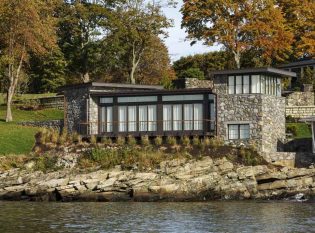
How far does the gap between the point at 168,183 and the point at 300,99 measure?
24.9 meters

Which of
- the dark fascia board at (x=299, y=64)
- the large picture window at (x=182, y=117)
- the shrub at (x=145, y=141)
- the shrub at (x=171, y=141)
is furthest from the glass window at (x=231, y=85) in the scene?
the dark fascia board at (x=299, y=64)

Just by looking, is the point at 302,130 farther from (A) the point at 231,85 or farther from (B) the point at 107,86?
(B) the point at 107,86

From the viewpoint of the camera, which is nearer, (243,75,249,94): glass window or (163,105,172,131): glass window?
(243,75,249,94): glass window

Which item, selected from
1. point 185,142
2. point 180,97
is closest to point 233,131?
point 185,142

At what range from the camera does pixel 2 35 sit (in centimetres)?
6262

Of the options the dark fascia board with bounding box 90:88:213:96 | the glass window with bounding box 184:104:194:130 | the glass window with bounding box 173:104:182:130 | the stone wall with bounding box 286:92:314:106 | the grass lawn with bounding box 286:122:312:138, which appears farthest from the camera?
the stone wall with bounding box 286:92:314:106

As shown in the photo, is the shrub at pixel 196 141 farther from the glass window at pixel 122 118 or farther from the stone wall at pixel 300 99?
the stone wall at pixel 300 99

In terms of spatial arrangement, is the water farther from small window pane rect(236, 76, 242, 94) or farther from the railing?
the railing

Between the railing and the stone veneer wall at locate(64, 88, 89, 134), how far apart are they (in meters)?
0.65

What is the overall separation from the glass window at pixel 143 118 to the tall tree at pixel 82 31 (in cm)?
2424

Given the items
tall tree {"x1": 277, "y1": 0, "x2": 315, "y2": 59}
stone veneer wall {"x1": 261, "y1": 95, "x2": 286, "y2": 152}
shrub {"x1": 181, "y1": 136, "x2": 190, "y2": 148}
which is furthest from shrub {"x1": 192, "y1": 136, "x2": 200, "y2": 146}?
tall tree {"x1": 277, "y1": 0, "x2": 315, "y2": 59}

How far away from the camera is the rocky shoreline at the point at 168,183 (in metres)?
42.9

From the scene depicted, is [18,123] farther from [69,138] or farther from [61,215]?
[61,215]

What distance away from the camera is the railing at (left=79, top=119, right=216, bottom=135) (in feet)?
173
